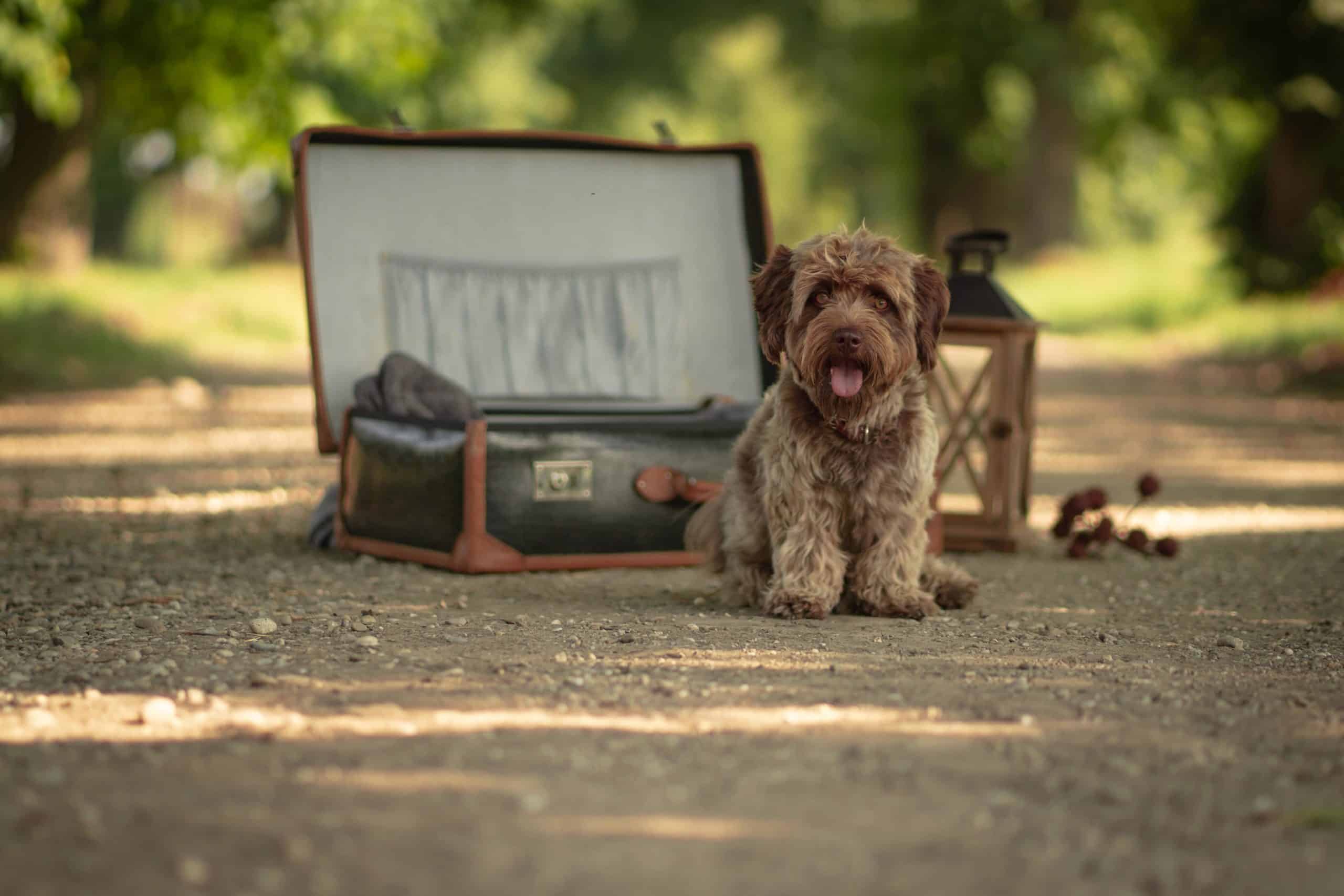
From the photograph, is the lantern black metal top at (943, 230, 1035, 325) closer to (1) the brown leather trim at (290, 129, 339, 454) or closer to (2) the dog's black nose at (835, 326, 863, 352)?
(2) the dog's black nose at (835, 326, 863, 352)

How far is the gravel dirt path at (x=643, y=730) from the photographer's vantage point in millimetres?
2652

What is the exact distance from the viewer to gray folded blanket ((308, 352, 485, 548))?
6.16m

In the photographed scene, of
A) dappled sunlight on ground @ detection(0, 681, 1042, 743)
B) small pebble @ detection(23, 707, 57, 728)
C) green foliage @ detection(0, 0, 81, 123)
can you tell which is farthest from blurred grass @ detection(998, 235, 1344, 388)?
small pebble @ detection(23, 707, 57, 728)

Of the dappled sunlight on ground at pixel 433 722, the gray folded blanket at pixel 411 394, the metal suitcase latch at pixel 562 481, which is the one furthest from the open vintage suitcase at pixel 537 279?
the dappled sunlight on ground at pixel 433 722

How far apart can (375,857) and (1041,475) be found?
7.58 metres

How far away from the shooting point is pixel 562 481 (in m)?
5.77

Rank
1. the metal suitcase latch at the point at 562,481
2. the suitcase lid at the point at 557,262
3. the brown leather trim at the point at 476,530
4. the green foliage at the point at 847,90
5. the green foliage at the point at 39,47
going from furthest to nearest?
the green foliage at the point at 847,90, the green foliage at the point at 39,47, the suitcase lid at the point at 557,262, the metal suitcase latch at the point at 562,481, the brown leather trim at the point at 476,530

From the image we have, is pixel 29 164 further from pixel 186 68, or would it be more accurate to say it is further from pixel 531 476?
pixel 531 476

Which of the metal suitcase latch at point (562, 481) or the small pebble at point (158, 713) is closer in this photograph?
the small pebble at point (158, 713)

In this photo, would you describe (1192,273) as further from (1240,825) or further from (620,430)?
(1240,825)

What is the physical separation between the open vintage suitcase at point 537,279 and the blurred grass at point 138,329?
20.5 ft

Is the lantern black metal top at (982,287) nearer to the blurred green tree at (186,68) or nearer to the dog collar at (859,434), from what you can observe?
the dog collar at (859,434)

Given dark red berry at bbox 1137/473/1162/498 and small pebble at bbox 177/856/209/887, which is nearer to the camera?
small pebble at bbox 177/856/209/887

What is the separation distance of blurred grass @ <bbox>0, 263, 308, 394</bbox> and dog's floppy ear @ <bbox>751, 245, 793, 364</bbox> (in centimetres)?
899
